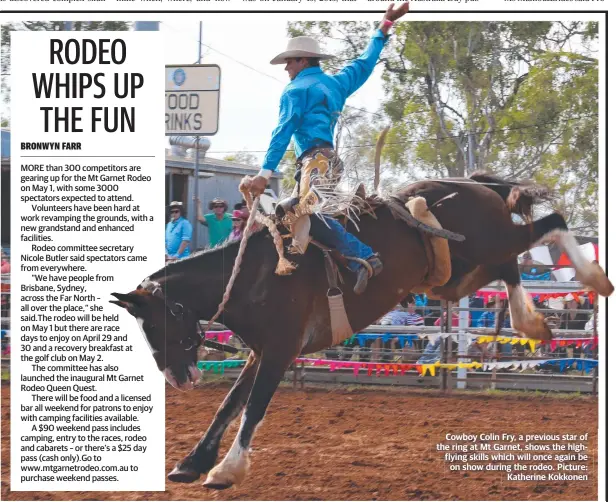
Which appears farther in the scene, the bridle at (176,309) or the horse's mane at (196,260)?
the horse's mane at (196,260)

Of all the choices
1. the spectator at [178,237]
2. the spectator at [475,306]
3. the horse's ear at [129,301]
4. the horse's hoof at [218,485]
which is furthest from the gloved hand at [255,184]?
the spectator at [475,306]

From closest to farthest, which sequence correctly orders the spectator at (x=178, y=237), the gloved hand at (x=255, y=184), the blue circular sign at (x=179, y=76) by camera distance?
the gloved hand at (x=255, y=184)
the blue circular sign at (x=179, y=76)
the spectator at (x=178, y=237)

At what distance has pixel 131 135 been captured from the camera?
5.81 m

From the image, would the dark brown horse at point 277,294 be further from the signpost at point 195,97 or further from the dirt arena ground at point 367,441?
the signpost at point 195,97

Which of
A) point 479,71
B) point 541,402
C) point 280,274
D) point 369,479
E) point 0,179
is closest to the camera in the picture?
point 280,274

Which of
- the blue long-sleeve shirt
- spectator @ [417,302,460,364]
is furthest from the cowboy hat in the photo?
spectator @ [417,302,460,364]

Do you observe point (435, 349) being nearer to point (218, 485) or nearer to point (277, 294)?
point (277, 294)

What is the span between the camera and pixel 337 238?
5590 mm

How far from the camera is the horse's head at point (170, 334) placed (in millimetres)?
5457

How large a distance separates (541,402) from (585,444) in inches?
90.8

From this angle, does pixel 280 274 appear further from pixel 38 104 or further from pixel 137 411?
pixel 38 104

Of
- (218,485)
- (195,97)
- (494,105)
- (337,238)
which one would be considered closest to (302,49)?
(337,238)

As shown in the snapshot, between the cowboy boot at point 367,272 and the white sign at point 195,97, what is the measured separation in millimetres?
2154

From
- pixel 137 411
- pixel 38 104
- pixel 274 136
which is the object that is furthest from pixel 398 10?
pixel 137 411
